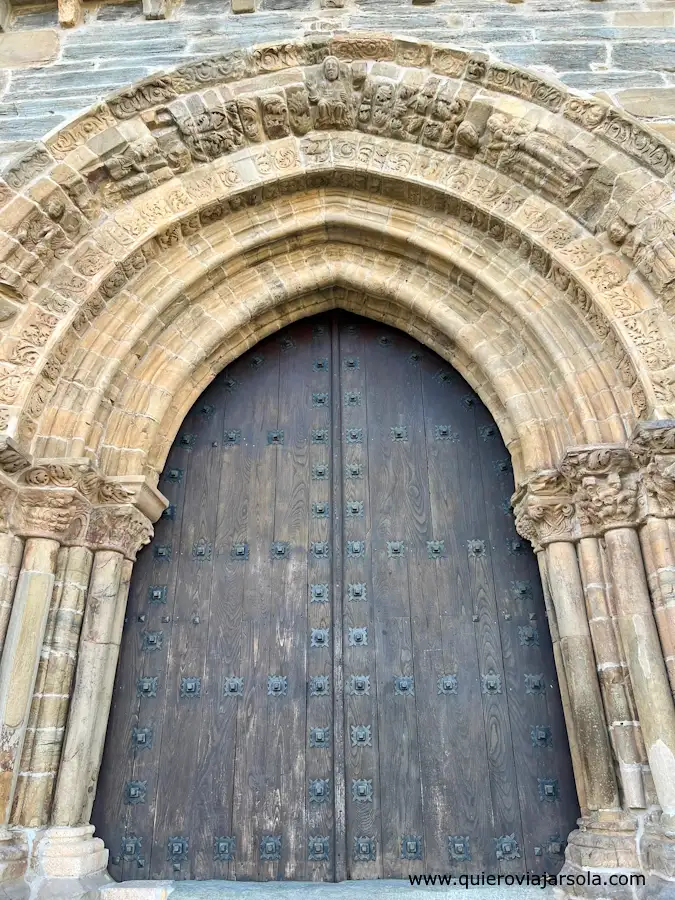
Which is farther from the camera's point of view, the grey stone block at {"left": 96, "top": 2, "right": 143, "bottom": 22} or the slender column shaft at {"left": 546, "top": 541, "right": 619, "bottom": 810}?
the grey stone block at {"left": 96, "top": 2, "right": 143, "bottom": 22}

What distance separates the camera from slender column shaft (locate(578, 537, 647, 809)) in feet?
10.8

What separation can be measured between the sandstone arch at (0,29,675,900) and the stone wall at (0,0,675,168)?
351mm

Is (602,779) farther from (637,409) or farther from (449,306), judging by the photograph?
(449,306)

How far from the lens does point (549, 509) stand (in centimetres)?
395

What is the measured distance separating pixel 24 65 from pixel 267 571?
4266mm

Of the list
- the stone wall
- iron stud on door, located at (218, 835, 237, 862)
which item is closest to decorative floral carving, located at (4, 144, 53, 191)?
the stone wall

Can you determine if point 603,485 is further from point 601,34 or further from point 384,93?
point 601,34

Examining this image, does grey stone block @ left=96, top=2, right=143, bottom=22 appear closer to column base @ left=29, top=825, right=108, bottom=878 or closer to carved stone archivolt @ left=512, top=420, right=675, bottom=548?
carved stone archivolt @ left=512, top=420, right=675, bottom=548

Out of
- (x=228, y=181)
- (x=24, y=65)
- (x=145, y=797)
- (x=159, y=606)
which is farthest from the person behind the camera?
(x=24, y=65)

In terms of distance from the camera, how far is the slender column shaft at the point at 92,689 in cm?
347

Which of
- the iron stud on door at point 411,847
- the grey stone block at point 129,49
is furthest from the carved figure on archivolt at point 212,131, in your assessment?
the iron stud on door at point 411,847

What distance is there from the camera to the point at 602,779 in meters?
3.36

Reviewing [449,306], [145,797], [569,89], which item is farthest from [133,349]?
[569,89]

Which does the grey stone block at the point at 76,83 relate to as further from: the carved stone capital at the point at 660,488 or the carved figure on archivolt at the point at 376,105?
the carved stone capital at the point at 660,488
